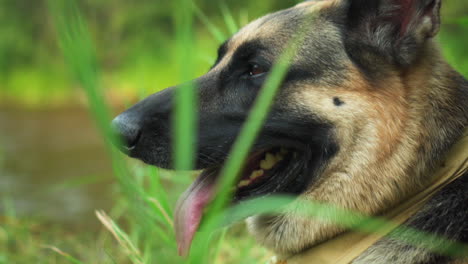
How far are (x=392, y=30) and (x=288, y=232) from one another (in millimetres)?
975

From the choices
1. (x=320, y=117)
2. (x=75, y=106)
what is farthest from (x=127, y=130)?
(x=75, y=106)

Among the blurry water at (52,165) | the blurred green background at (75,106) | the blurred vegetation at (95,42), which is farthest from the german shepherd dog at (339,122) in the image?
the blurred vegetation at (95,42)

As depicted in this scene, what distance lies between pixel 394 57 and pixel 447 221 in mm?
713

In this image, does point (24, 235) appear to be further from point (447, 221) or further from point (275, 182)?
point (447, 221)

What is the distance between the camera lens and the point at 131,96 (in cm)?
1048

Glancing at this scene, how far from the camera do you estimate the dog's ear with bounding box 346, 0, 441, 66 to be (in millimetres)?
2270

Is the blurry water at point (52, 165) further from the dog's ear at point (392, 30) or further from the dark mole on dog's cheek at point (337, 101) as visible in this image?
the dog's ear at point (392, 30)

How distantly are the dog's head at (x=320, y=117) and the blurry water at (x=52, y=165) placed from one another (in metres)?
0.50

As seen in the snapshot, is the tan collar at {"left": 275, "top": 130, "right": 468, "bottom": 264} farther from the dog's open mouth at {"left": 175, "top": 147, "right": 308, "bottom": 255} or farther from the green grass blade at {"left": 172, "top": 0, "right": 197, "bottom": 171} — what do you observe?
the green grass blade at {"left": 172, "top": 0, "right": 197, "bottom": 171}

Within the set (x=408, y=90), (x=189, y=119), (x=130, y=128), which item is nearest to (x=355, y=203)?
(x=408, y=90)

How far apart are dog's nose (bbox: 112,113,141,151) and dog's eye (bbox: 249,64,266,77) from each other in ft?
1.87

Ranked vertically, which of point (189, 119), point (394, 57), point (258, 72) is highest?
point (189, 119)

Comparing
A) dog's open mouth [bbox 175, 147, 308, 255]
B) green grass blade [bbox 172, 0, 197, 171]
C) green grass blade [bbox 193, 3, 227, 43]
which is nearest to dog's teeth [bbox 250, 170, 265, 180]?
dog's open mouth [bbox 175, 147, 308, 255]

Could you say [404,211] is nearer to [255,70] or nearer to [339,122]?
[339,122]
